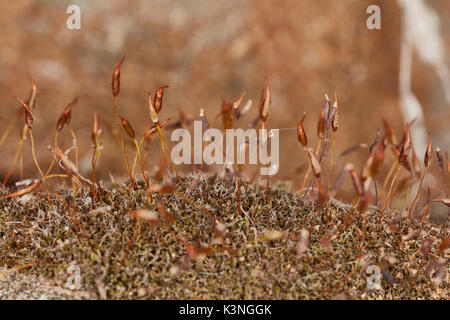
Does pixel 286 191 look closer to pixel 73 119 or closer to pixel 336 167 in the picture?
pixel 336 167

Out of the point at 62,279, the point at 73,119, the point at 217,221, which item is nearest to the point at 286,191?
the point at 217,221

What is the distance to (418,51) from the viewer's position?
1.30 metres

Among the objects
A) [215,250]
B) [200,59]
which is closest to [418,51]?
[200,59]

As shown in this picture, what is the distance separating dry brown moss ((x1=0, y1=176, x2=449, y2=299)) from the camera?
763 mm

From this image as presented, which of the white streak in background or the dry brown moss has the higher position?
the white streak in background

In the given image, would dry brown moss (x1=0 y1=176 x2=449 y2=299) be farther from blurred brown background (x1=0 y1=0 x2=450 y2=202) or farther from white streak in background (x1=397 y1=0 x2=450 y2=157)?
white streak in background (x1=397 y1=0 x2=450 y2=157)

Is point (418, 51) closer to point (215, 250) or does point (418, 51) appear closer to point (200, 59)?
point (200, 59)

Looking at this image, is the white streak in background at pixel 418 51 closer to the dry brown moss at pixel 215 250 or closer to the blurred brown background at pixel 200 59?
the blurred brown background at pixel 200 59

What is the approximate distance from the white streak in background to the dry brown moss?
0.52 meters

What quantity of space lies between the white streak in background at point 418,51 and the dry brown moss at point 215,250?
517 millimetres

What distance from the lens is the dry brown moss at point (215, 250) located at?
0.76 meters

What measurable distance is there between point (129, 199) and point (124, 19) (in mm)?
582

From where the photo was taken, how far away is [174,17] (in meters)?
1.22

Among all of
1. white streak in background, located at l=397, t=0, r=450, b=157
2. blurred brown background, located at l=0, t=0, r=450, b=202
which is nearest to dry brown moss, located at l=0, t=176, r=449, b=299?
blurred brown background, located at l=0, t=0, r=450, b=202
